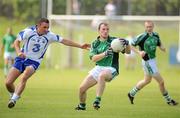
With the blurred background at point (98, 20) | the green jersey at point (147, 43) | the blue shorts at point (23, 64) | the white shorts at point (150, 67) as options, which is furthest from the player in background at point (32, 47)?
the blurred background at point (98, 20)

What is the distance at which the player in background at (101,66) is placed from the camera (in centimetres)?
1491

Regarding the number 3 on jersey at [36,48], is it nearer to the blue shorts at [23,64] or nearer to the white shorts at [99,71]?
the blue shorts at [23,64]

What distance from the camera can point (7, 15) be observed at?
141 ft

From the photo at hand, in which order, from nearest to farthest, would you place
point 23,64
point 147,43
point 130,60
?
point 23,64
point 147,43
point 130,60

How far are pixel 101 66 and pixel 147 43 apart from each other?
8.45ft

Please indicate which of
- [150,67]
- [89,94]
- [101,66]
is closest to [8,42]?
[89,94]

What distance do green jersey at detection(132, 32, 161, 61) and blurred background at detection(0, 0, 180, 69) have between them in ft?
48.7

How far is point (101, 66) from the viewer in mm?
15117

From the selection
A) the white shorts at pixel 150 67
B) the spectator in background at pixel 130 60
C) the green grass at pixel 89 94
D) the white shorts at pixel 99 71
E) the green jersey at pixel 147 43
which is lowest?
the spectator in background at pixel 130 60

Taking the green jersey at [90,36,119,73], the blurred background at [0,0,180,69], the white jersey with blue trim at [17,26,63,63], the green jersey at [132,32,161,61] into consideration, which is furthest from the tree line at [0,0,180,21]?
the green jersey at [90,36,119,73]

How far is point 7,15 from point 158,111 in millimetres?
28437

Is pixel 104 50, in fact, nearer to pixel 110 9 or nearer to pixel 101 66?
pixel 101 66

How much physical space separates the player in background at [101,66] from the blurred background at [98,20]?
1708 cm

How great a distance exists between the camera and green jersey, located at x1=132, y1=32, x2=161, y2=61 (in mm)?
17391
